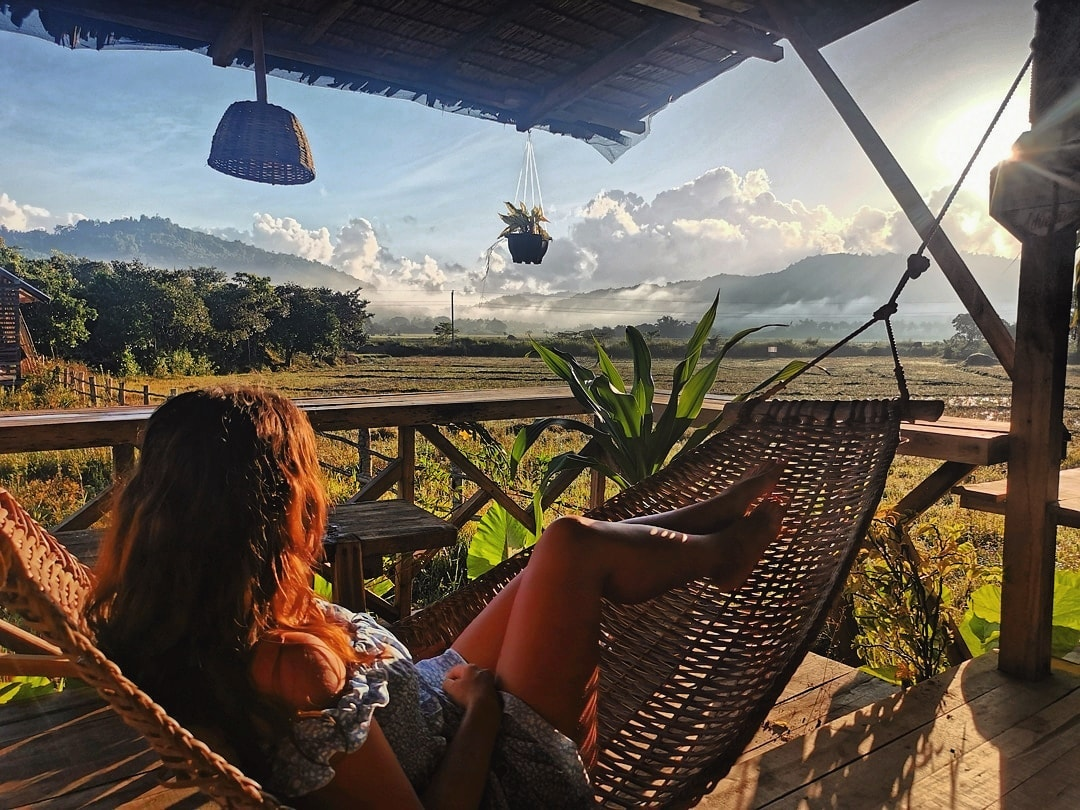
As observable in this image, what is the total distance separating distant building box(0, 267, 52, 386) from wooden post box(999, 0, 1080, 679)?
3.37 m

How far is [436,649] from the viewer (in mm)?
1370

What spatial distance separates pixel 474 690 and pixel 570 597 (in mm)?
182

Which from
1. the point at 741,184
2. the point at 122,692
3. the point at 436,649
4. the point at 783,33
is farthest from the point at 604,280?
the point at 122,692

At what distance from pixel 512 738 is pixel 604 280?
498 cm

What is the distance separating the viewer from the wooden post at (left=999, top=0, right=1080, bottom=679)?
1.58m

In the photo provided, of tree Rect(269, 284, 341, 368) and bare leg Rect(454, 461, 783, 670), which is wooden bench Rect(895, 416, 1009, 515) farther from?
tree Rect(269, 284, 341, 368)

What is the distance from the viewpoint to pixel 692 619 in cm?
133

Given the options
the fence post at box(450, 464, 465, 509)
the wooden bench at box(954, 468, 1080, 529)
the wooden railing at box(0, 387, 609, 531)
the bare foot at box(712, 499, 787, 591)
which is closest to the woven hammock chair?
the bare foot at box(712, 499, 787, 591)

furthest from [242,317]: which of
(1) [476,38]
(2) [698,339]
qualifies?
(2) [698,339]

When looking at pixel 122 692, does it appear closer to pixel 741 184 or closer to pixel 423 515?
pixel 423 515

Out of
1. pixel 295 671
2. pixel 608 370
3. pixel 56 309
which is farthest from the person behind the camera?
pixel 56 309

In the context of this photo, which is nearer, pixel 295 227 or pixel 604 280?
pixel 295 227

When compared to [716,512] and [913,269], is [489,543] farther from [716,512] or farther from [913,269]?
[913,269]

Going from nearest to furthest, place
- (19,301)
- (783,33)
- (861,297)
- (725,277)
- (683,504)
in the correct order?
(683,504)
(783,33)
(19,301)
(861,297)
(725,277)
